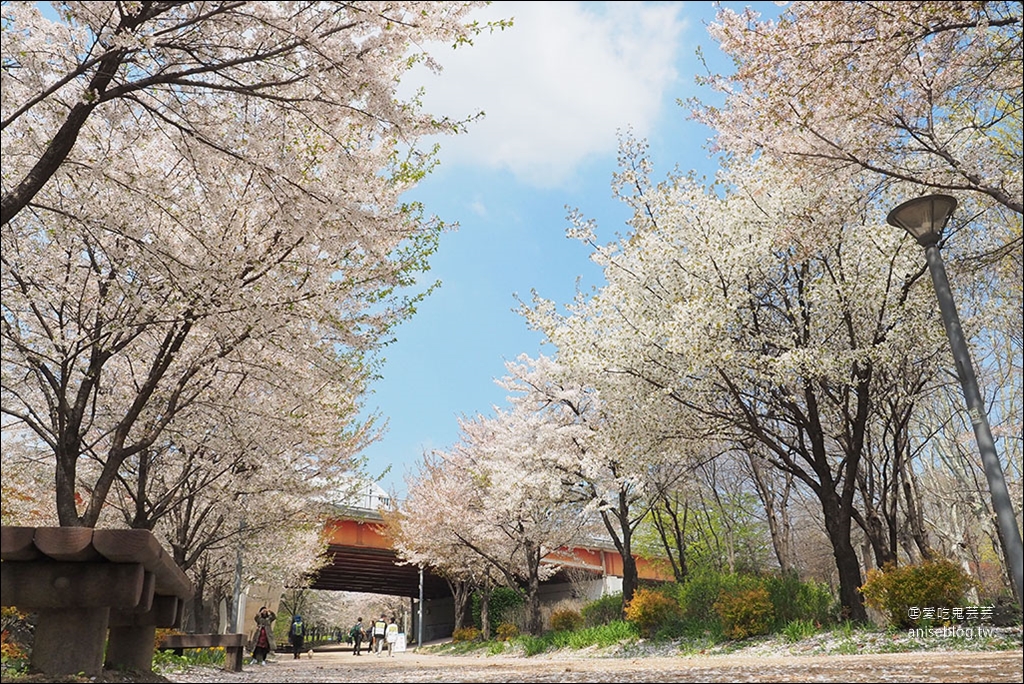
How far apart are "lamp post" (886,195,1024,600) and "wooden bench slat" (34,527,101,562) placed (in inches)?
298

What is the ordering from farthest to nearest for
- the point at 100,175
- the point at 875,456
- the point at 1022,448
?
the point at 875,456
the point at 1022,448
the point at 100,175

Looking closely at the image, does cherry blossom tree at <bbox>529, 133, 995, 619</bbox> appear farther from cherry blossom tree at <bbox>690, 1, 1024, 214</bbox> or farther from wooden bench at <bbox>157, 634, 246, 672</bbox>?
wooden bench at <bbox>157, 634, 246, 672</bbox>

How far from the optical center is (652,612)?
54.7ft

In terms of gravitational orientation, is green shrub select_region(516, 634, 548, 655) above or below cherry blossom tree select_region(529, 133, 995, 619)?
below

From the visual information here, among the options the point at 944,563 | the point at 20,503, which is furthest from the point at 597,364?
the point at 20,503

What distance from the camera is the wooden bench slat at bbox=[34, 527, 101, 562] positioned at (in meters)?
4.32

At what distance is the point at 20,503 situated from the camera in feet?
63.8

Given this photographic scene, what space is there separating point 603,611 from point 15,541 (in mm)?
20751

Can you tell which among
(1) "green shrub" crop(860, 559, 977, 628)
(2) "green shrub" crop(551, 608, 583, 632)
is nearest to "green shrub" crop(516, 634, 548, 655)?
(2) "green shrub" crop(551, 608, 583, 632)

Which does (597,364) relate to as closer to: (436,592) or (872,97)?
(872,97)

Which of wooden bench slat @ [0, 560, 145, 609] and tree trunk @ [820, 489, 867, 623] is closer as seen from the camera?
wooden bench slat @ [0, 560, 145, 609]

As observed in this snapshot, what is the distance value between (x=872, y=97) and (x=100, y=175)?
10.1 m

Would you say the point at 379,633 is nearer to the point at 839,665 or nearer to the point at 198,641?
the point at 198,641

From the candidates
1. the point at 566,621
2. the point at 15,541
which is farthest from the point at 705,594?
the point at 15,541
